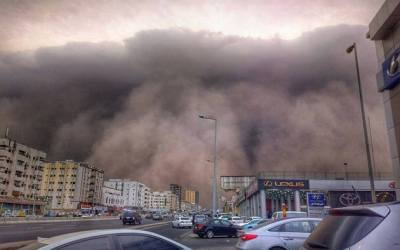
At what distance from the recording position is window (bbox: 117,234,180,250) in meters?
5.36

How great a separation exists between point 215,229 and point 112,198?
15270 centimetres

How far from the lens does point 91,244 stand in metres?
5.10

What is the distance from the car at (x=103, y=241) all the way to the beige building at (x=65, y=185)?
132255 mm

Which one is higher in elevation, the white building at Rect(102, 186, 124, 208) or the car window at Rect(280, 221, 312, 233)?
the white building at Rect(102, 186, 124, 208)

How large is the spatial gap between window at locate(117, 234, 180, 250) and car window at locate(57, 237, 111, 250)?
0.23 m

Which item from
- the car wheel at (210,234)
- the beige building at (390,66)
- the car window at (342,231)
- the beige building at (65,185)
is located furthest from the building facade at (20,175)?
the car window at (342,231)

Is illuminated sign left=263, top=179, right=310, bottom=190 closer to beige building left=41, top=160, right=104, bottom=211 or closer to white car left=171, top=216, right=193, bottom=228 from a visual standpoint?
white car left=171, top=216, right=193, bottom=228

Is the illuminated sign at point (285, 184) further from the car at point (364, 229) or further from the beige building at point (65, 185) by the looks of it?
the beige building at point (65, 185)

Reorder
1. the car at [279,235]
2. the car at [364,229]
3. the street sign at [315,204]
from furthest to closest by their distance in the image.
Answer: the street sign at [315,204], the car at [279,235], the car at [364,229]

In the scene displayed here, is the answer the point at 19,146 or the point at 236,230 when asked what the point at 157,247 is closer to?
the point at 236,230

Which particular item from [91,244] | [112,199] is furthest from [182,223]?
[112,199]

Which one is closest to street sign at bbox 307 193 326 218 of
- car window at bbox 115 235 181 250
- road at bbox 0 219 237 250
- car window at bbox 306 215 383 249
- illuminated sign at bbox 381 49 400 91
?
road at bbox 0 219 237 250

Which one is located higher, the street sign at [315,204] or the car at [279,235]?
the street sign at [315,204]

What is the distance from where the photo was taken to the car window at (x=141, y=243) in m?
5.36
